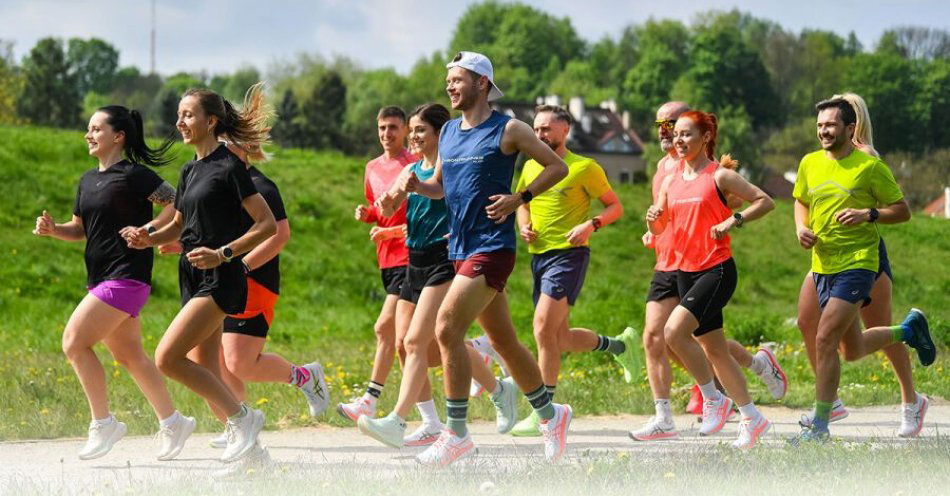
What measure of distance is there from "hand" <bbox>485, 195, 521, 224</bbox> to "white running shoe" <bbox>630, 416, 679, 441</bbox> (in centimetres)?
230

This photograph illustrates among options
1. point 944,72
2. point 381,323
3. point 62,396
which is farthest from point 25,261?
point 944,72

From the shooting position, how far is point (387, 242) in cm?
948

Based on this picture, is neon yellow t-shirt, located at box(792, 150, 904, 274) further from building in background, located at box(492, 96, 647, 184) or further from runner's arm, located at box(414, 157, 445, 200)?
building in background, located at box(492, 96, 647, 184)

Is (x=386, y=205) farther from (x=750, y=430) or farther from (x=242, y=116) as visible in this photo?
(x=750, y=430)

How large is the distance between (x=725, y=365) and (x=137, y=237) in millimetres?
3484

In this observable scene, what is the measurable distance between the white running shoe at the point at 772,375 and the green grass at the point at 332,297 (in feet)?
2.43

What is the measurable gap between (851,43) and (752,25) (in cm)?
927

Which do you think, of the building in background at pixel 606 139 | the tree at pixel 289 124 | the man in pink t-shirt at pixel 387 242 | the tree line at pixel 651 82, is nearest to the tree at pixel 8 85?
the tree line at pixel 651 82

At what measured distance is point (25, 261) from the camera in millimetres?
21844

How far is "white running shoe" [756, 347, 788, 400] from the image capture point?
33.0ft

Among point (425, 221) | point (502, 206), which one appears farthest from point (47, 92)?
point (502, 206)

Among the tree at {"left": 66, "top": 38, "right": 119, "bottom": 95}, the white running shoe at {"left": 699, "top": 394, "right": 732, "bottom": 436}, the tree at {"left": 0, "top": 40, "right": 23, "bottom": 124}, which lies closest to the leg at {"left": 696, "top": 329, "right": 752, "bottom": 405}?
the white running shoe at {"left": 699, "top": 394, "right": 732, "bottom": 436}

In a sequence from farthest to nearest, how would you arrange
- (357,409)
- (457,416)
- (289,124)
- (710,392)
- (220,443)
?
(289,124) < (357,409) < (710,392) < (220,443) < (457,416)

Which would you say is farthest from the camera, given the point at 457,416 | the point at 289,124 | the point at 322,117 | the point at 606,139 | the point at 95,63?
the point at 95,63
